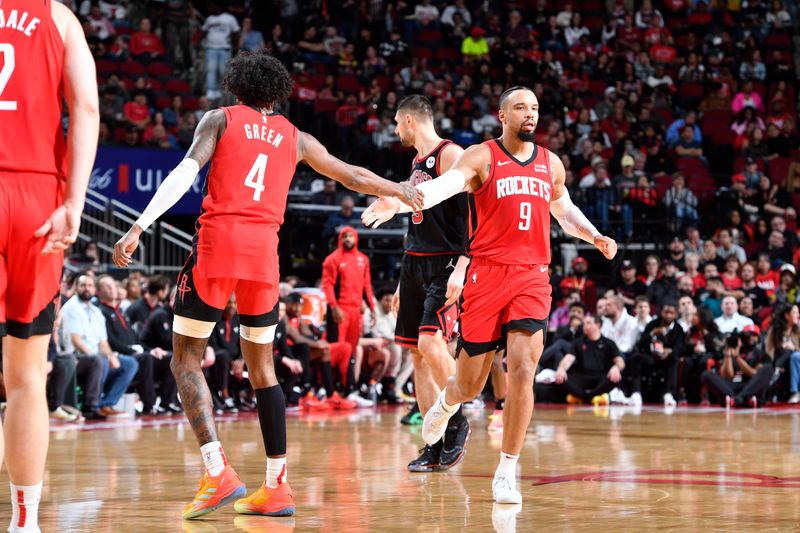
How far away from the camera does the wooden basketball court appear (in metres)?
5.06

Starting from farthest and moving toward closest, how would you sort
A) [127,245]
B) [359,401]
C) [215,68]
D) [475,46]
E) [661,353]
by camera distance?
[475,46], [215,68], [661,353], [359,401], [127,245]

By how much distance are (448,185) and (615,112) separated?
15928 mm

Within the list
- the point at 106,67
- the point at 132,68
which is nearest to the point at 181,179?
the point at 106,67

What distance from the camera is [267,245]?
5.47m

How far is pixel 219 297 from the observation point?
5.50 meters

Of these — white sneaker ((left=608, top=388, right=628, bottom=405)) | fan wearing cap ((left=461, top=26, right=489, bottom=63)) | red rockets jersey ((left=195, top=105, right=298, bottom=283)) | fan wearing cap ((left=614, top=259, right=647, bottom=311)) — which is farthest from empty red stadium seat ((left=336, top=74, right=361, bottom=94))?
red rockets jersey ((left=195, top=105, right=298, bottom=283))

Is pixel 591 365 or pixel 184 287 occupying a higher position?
pixel 184 287

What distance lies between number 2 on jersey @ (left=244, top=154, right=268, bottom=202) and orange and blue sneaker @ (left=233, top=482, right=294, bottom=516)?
1.38m

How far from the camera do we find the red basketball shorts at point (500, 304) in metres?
6.00

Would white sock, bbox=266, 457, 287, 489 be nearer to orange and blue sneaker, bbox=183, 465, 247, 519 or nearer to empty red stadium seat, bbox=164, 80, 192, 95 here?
orange and blue sneaker, bbox=183, 465, 247, 519

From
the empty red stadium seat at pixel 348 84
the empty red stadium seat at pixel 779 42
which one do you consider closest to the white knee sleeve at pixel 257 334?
the empty red stadium seat at pixel 348 84

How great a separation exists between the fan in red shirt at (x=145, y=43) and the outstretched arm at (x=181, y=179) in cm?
1531

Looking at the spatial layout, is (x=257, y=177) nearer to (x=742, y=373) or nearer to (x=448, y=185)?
(x=448, y=185)

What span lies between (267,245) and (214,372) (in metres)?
8.25
